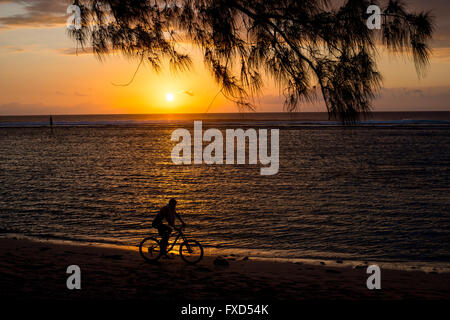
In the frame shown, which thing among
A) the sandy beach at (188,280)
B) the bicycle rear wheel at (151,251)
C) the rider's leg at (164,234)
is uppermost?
the rider's leg at (164,234)

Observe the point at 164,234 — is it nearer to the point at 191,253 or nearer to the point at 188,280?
the point at 191,253

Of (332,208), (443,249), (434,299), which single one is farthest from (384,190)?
(434,299)

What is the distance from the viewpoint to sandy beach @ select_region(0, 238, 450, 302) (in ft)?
27.6

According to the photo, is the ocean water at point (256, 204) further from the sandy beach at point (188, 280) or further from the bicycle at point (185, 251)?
the bicycle at point (185, 251)

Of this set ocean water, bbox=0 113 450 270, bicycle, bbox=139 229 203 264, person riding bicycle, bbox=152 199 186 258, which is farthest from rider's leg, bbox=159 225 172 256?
ocean water, bbox=0 113 450 270

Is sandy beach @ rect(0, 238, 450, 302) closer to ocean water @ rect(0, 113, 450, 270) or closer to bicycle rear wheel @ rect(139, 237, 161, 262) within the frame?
bicycle rear wheel @ rect(139, 237, 161, 262)

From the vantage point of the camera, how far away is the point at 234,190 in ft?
79.7

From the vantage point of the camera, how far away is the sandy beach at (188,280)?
27.6 feet

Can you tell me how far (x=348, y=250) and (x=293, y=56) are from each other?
1007 centimetres

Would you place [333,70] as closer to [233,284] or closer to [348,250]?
[233,284]

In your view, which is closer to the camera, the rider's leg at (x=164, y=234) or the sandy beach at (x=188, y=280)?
the sandy beach at (x=188, y=280)

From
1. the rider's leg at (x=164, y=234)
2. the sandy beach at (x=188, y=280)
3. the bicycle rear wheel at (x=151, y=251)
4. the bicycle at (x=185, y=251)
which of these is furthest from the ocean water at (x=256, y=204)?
the rider's leg at (x=164, y=234)

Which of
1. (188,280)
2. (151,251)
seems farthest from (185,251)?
(188,280)

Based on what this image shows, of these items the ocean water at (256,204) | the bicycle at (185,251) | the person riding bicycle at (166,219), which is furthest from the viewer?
the ocean water at (256,204)
